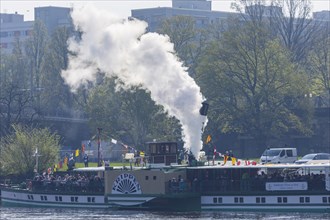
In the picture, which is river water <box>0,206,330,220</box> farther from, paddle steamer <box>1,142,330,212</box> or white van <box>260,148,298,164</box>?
white van <box>260,148,298,164</box>

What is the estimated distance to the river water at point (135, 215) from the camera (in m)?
78.1

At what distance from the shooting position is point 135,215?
80.5 m

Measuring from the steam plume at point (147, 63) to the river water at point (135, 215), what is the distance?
767 centimetres

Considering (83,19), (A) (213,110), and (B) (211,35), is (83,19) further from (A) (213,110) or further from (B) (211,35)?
(B) (211,35)

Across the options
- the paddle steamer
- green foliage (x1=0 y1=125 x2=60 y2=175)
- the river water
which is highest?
green foliage (x1=0 y1=125 x2=60 y2=175)

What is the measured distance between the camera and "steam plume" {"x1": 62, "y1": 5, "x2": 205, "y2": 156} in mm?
88375

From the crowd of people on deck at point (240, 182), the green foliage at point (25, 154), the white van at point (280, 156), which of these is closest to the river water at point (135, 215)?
the crowd of people on deck at point (240, 182)

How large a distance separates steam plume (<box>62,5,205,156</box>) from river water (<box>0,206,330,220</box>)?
7672mm

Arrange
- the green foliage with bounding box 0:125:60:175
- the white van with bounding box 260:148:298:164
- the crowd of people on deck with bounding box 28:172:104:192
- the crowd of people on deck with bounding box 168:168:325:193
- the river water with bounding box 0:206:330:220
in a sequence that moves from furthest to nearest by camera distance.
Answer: the white van with bounding box 260:148:298:164
the green foliage with bounding box 0:125:60:175
the crowd of people on deck with bounding box 28:172:104:192
the crowd of people on deck with bounding box 168:168:325:193
the river water with bounding box 0:206:330:220

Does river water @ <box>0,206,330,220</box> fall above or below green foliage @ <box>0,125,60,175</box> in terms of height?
below

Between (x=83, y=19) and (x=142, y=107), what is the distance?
923 inches

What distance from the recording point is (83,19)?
9694cm

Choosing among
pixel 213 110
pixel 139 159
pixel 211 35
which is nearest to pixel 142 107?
pixel 213 110

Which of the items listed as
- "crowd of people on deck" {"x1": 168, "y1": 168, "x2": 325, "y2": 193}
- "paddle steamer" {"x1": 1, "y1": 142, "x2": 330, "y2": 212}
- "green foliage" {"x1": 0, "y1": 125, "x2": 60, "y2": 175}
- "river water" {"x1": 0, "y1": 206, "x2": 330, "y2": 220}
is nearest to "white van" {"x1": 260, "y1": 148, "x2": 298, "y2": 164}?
"paddle steamer" {"x1": 1, "y1": 142, "x2": 330, "y2": 212}
